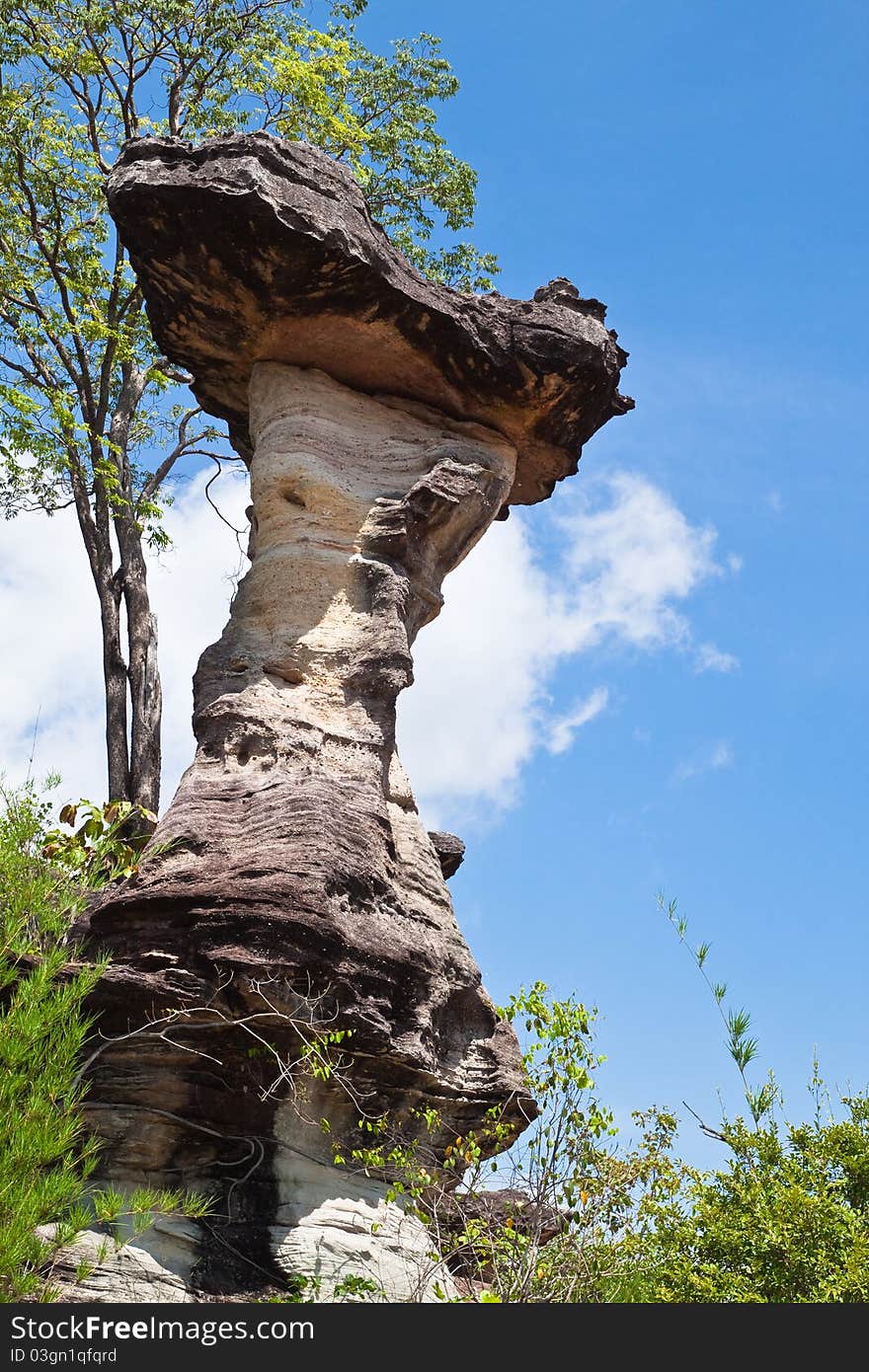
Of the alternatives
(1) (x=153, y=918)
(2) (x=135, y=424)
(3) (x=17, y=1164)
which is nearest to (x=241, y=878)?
(1) (x=153, y=918)

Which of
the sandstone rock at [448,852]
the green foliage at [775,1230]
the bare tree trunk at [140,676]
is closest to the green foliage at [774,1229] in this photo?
the green foliage at [775,1230]

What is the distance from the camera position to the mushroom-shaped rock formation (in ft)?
23.1

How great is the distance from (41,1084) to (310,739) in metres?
3.23

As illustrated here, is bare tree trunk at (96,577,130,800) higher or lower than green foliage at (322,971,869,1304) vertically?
higher

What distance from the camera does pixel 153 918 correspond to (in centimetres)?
724

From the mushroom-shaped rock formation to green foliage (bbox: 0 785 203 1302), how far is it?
29cm

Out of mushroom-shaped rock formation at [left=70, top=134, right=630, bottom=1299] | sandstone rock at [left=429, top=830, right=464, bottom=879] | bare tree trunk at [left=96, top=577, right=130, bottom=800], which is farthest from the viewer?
bare tree trunk at [left=96, top=577, right=130, bottom=800]

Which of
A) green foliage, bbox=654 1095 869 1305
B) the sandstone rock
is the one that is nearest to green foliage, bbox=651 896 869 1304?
green foliage, bbox=654 1095 869 1305

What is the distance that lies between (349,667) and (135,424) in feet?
29.8

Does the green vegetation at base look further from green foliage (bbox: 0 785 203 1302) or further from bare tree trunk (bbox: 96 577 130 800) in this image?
bare tree trunk (bbox: 96 577 130 800)

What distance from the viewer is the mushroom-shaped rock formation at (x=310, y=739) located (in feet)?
23.1

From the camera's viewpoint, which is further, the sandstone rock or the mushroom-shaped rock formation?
the sandstone rock

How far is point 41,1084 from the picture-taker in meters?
6.00

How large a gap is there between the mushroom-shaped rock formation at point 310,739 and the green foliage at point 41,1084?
0.29m
